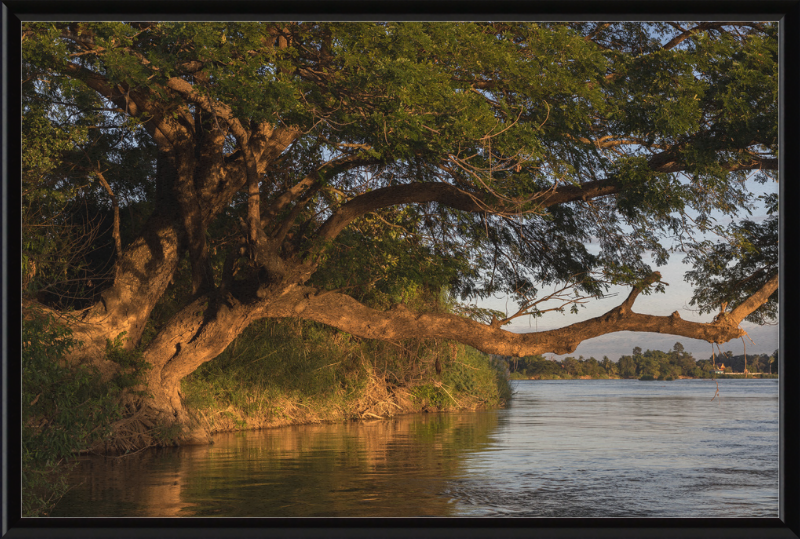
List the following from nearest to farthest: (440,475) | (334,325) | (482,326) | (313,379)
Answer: (440,475) < (334,325) < (482,326) < (313,379)

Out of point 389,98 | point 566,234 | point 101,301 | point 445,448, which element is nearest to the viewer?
point 389,98

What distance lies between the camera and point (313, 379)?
20.6 meters

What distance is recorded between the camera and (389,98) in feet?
33.4

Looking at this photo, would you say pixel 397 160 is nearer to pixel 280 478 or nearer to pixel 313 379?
pixel 280 478

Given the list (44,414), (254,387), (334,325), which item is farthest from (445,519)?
(254,387)

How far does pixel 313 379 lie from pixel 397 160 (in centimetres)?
944

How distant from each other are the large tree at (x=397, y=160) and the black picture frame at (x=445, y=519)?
379 centimetres

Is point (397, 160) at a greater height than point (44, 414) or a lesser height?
greater

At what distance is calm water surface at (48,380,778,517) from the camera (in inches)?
363

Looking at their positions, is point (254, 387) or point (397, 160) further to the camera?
point (254, 387)
